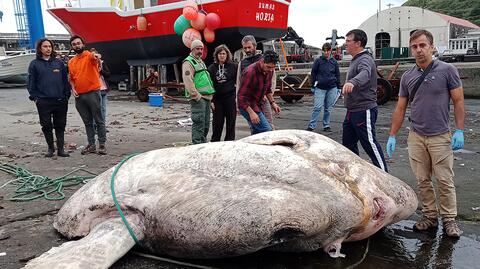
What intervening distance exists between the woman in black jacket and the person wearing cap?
146 mm

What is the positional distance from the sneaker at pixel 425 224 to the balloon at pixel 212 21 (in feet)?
40.8

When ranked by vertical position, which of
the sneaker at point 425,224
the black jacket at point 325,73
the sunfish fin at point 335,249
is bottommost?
the sneaker at point 425,224

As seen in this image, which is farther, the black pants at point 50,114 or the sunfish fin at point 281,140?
the black pants at point 50,114

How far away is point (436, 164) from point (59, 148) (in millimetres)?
5545

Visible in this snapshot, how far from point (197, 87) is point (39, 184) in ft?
8.14

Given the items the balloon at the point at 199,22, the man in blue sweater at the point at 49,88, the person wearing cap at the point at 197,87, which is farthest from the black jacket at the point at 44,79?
the balloon at the point at 199,22

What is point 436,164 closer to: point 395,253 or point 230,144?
point 395,253

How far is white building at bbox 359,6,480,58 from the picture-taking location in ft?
139

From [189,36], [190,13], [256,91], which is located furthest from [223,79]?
[190,13]

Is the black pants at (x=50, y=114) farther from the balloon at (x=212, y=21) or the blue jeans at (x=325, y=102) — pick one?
the balloon at (x=212, y=21)

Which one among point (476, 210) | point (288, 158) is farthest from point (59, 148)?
point (476, 210)

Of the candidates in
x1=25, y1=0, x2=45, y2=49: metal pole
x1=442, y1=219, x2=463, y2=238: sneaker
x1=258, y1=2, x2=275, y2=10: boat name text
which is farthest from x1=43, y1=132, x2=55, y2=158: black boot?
x1=25, y1=0, x2=45, y2=49: metal pole

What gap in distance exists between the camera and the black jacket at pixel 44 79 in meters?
6.73

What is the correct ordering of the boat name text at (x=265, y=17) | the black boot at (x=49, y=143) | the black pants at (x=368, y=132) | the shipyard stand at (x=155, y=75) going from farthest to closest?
the shipyard stand at (x=155, y=75)
the boat name text at (x=265, y=17)
the black boot at (x=49, y=143)
the black pants at (x=368, y=132)
